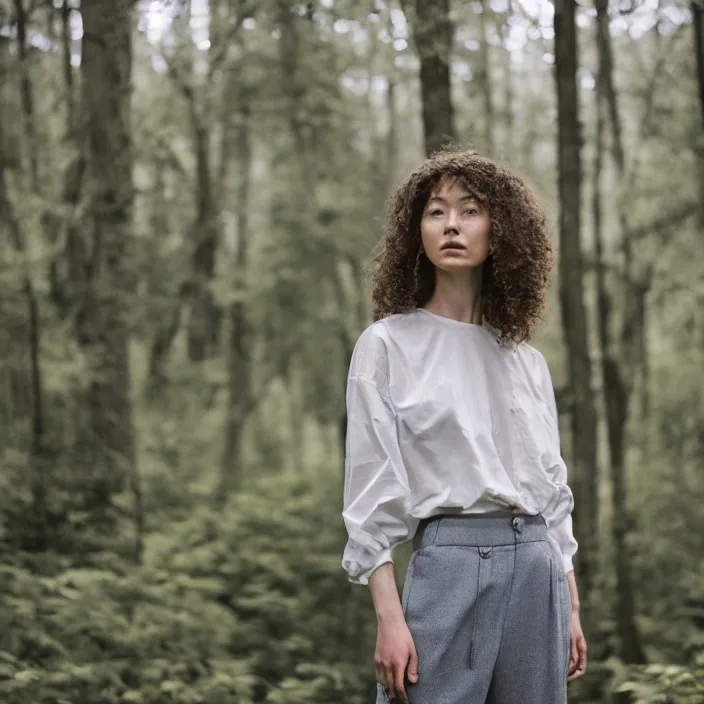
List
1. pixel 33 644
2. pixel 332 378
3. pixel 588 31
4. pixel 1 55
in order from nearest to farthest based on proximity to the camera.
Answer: pixel 33 644 → pixel 1 55 → pixel 588 31 → pixel 332 378

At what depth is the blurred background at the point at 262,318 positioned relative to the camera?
17.0ft

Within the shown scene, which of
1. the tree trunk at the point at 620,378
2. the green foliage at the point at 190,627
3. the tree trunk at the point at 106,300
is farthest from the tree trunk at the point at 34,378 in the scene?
the tree trunk at the point at 620,378

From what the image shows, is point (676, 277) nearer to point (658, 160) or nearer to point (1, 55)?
point (658, 160)

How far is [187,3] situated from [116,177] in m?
1.78

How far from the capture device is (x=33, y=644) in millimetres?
4812

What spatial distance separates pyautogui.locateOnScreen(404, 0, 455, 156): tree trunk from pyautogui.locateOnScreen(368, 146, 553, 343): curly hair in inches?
86.7

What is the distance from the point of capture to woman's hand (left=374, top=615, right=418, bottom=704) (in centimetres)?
202

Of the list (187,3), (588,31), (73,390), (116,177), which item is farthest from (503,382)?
(588,31)

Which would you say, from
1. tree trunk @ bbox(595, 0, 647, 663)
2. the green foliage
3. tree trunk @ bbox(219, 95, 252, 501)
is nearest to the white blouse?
the green foliage

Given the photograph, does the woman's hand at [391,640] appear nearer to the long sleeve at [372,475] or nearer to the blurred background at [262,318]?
the long sleeve at [372,475]

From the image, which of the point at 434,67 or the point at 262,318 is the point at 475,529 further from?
the point at 262,318

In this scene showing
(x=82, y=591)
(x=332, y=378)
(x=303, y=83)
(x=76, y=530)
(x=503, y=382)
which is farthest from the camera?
(x=332, y=378)

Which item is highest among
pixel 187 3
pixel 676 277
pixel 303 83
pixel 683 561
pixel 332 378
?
pixel 303 83

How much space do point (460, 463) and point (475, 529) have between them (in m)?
0.14
